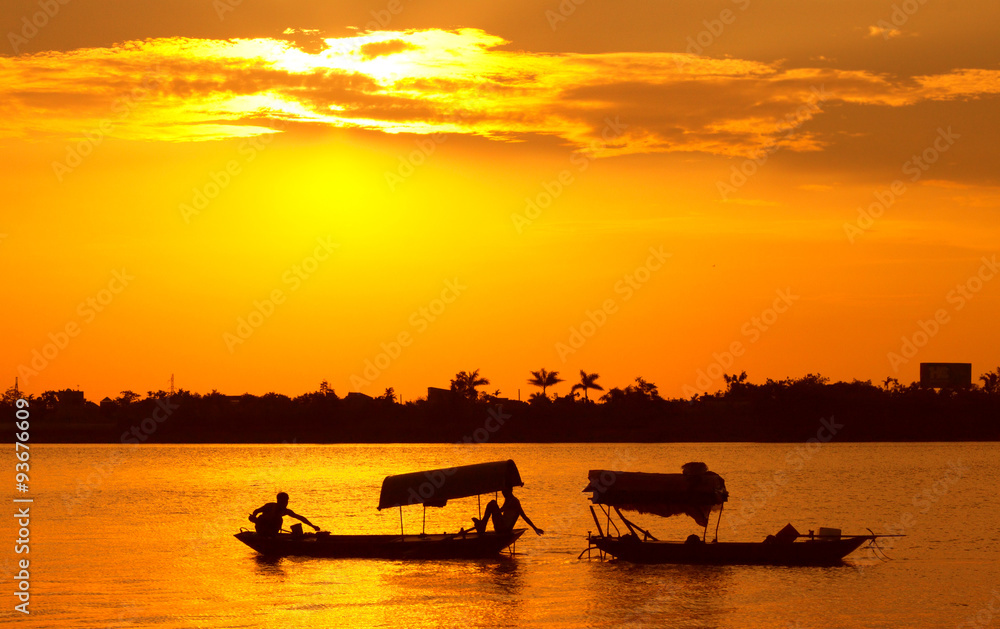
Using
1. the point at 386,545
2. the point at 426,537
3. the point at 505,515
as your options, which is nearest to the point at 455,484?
the point at 505,515

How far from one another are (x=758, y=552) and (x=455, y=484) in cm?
885

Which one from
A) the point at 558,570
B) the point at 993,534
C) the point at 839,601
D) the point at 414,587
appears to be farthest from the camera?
the point at 993,534

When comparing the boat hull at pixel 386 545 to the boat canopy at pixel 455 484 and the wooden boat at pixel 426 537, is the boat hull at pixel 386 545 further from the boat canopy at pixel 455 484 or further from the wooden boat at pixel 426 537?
the boat canopy at pixel 455 484

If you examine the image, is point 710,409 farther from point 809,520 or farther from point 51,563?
point 51,563

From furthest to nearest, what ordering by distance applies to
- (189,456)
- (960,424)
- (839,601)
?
(960,424)
(189,456)
(839,601)

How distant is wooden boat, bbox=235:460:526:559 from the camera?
111ft

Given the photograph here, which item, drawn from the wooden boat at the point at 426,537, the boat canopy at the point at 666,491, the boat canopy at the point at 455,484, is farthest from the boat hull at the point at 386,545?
the boat canopy at the point at 666,491

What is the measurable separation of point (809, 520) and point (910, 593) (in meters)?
20.0

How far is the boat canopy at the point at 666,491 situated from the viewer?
32.6 metres

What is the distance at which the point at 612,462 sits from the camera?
341ft

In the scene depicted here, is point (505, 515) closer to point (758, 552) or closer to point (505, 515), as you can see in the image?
point (505, 515)

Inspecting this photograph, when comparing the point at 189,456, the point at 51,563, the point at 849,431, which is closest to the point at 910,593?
the point at 51,563

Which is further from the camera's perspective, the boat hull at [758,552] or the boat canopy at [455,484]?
the boat canopy at [455,484]

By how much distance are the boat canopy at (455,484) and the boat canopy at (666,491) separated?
259cm
